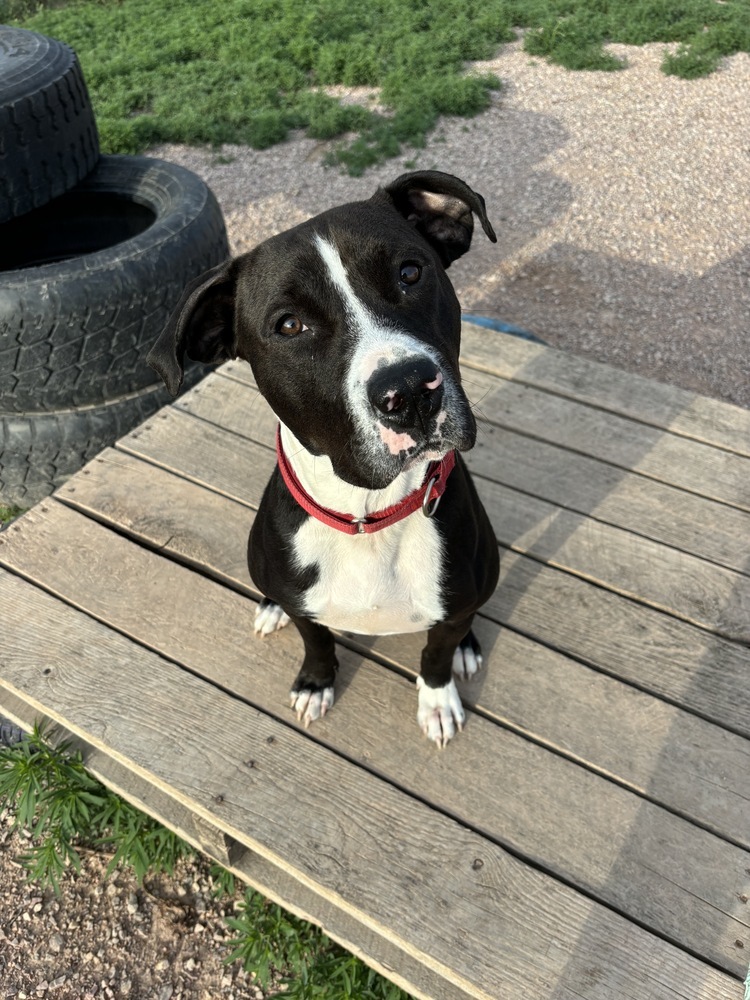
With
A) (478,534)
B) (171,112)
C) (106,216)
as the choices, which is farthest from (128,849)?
(171,112)

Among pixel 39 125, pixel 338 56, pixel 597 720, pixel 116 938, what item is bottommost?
pixel 116 938

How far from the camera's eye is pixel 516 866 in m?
2.49

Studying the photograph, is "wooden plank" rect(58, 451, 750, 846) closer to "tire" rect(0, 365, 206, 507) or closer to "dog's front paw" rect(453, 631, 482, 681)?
"dog's front paw" rect(453, 631, 482, 681)

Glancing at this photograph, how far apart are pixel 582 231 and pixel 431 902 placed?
19.9 feet

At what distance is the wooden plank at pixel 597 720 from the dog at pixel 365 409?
27 centimetres

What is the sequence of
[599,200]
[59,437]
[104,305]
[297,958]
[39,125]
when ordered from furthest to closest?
[599,200] → [59,437] → [39,125] → [104,305] → [297,958]

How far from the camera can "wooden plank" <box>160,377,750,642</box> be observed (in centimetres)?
317

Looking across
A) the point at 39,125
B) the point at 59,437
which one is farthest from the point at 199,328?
the point at 39,125

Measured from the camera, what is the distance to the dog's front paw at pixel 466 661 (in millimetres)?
2996

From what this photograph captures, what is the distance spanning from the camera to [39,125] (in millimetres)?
4160

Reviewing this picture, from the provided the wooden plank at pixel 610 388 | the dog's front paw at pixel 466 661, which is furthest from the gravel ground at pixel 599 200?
the dog's front paw at pixel 466 661

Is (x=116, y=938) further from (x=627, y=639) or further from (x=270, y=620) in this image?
(x=627, y=639)

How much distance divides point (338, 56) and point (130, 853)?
923 cm

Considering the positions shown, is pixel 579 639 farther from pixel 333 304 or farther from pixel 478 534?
pixel 333 304
